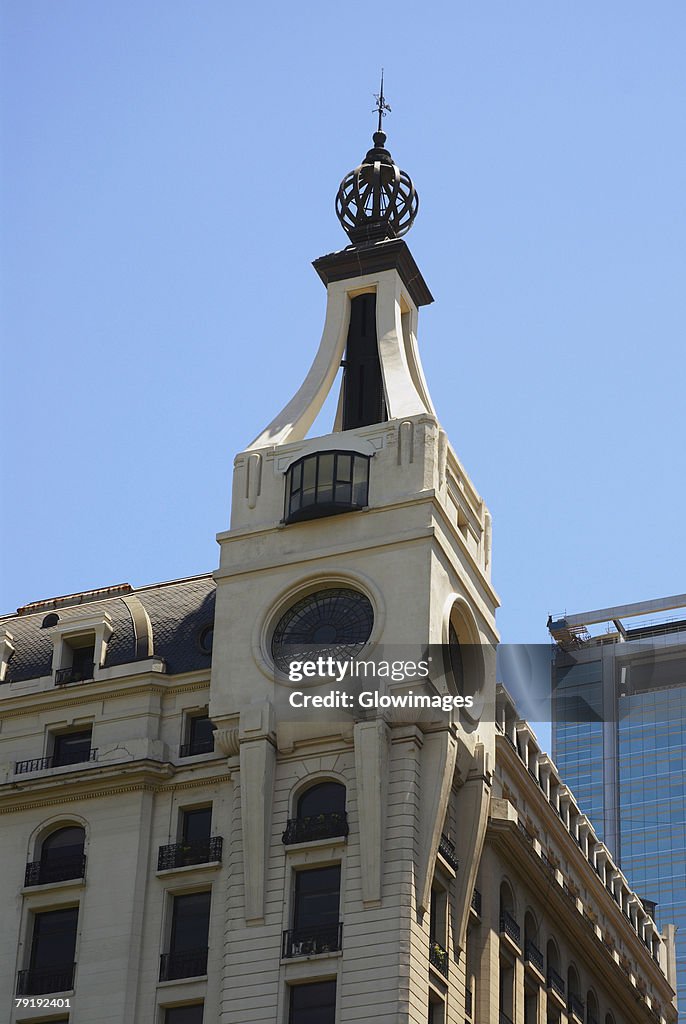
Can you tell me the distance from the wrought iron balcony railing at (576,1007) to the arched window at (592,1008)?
1.45 meters

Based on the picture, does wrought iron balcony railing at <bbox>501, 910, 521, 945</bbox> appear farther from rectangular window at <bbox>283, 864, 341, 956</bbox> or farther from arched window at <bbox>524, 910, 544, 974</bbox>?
rectangular window at <bbox>283, 864, 341, 956</bbox>

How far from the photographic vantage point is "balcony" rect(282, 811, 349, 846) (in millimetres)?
63688

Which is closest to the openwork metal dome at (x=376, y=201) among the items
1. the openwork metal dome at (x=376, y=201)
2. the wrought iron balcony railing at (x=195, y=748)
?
the openwork metal dome at (x=376, y=201)

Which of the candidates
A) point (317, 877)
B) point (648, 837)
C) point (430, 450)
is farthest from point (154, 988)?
point (648, 837)

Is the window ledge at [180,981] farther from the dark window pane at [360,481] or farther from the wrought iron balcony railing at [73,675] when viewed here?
the dark window pane at [360,481]

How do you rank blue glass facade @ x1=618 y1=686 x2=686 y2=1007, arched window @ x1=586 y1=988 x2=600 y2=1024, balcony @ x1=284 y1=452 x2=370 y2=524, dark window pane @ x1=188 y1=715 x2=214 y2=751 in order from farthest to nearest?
blue glass facade @ x1=618 y1=686 x2=686 y2=1007 → arched window @ x1=586 y1=988 x2=600 y2=1024 → balcony @ x1=284 y1=452 x2=370 y2=524 → dark window pane @ x1=188 y1=715 x2=214 y2=751

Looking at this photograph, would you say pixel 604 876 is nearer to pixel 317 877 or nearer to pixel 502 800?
pixel 502 800

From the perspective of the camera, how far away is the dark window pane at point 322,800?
65.1 metres

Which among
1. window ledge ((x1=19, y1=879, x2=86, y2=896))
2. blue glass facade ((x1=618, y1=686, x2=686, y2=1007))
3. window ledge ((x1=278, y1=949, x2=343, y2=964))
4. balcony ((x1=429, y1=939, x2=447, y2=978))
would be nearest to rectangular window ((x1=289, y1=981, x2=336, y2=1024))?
window ledge ((x1=278, y1=949, x2=343, y2=964))

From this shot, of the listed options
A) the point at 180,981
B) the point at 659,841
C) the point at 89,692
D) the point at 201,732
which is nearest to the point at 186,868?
the point at 180,981

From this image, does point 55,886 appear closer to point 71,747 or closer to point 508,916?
point 71,747

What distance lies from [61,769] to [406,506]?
54.0 ft

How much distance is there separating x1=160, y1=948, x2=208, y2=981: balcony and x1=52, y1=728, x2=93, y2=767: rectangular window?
9.50 m

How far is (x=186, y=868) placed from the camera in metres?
66.4
